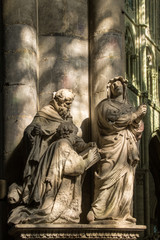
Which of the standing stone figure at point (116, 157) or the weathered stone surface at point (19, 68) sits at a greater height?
the weathered stone surface at point (19, 68)

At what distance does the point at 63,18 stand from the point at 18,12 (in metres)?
0.64

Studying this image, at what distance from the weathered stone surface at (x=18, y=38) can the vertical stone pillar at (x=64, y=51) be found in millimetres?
304

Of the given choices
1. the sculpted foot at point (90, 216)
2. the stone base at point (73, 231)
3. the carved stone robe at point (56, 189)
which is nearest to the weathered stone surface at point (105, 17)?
the carved stone robe at point (56, 189)

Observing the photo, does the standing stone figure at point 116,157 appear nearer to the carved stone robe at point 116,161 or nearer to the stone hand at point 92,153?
the carved stone robe at point 116,161

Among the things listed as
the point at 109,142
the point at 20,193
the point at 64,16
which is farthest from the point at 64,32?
the point at 20,193

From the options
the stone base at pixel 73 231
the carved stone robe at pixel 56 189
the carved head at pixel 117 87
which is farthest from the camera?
the carved head at pixel 117 87

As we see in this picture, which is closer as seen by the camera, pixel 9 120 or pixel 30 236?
pixel 30 236

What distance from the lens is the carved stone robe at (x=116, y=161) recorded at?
8570 mm

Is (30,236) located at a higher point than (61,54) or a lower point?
lower

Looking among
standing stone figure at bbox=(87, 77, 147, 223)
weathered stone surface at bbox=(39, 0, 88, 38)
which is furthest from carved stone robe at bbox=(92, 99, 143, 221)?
weathered stone surface at bbox=(39, 0, 88, 38)

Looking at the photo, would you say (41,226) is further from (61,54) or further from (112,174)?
(61,54)

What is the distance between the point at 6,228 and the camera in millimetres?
8930

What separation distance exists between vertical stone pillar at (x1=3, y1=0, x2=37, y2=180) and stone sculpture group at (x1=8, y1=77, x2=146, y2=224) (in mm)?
393

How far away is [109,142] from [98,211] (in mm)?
887
